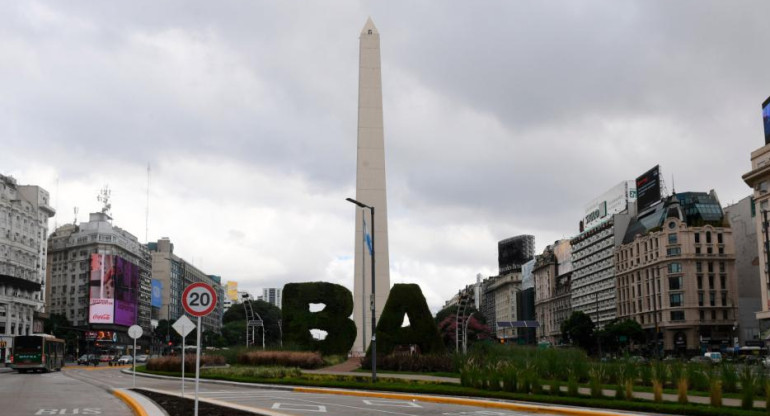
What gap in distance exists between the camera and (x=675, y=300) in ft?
360

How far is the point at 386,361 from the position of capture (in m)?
41.0

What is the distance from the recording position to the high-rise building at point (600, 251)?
438ft

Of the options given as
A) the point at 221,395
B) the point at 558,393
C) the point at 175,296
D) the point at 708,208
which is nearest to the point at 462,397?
the point at 558,393

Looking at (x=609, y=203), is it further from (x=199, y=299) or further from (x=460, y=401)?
(x=199, y=299)

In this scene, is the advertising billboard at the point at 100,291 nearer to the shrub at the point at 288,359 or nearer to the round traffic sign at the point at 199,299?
the shrub at the point at 288,359

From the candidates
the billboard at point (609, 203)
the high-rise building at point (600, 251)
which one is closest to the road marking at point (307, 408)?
the high-rise building at point (600, 251)

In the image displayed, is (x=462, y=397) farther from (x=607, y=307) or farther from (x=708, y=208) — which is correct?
(x=607, y=307)

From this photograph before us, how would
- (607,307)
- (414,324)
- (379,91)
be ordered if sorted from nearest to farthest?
(414,324)
(379,91)
(607,307)

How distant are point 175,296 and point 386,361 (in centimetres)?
16286

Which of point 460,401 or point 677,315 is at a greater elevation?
point 677,315

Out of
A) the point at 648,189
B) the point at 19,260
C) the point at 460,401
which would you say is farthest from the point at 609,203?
the point at 460,401

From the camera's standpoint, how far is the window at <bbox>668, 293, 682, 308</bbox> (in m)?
109

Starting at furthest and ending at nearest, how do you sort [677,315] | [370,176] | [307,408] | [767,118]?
[677,315]
[767,118]
[370,176]
[307,408]

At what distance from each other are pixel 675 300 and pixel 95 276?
97.0 m
